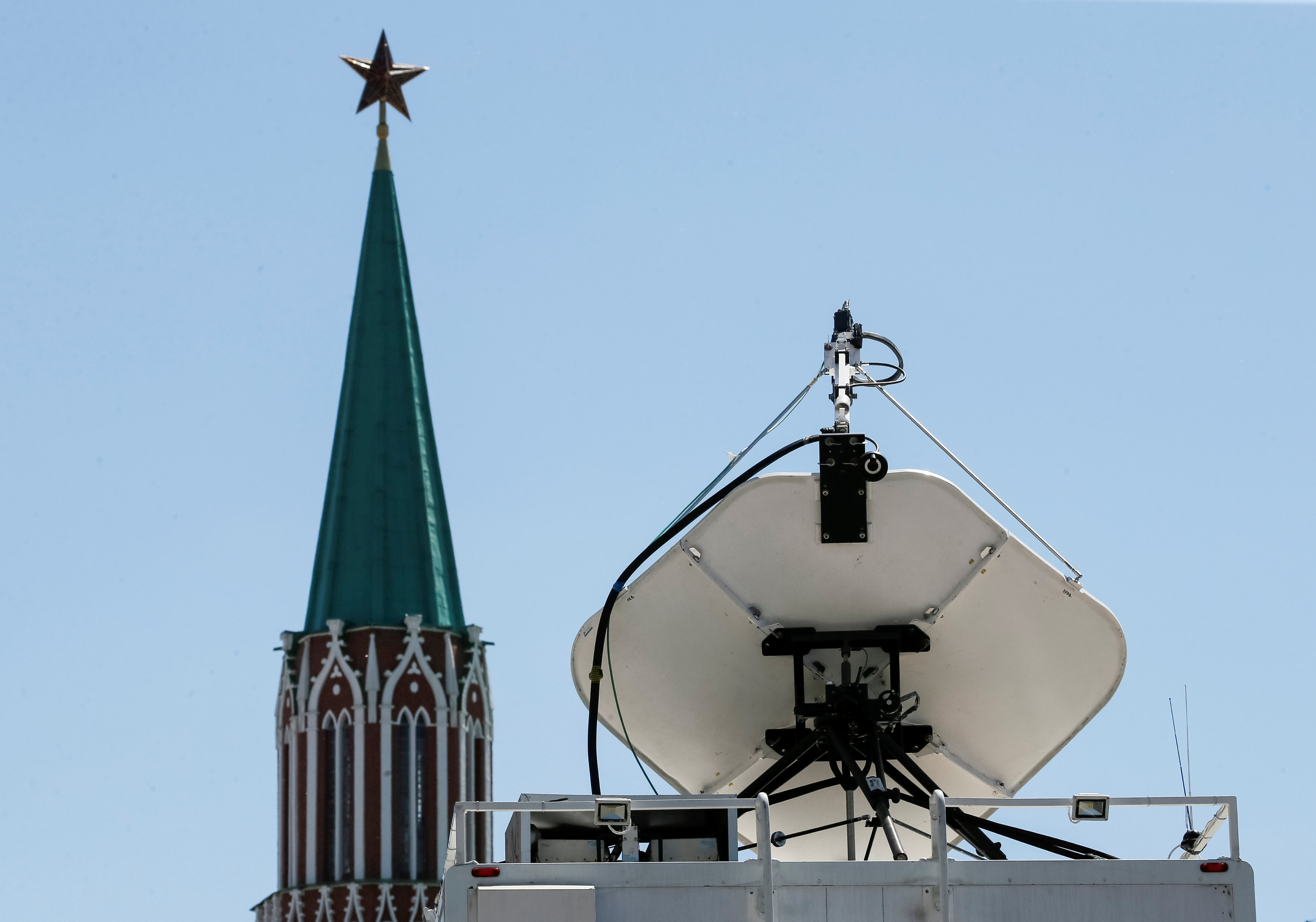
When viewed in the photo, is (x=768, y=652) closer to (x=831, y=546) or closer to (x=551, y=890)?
(x=831, y=546)

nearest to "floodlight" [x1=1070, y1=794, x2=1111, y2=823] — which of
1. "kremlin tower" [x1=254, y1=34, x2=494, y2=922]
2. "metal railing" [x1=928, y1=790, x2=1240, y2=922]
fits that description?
"metal railing" [x1=928, y1=790, x2=1240, y2=922]

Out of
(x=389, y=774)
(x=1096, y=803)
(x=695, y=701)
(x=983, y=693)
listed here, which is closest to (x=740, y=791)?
(x=695, y=701)

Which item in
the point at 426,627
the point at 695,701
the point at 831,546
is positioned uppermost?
the point at 426,627

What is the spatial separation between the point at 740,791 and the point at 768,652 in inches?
45.1

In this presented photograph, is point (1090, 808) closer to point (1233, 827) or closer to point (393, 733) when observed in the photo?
point (1233, 827)

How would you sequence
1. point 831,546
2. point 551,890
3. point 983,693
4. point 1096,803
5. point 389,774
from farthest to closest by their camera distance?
1. point 389,774
2. point 983,693
3. point 831,546
4. point 1096,803
5. point 551,890

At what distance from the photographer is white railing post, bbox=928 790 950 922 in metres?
10.3

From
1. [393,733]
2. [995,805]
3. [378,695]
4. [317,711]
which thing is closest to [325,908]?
[393,733]

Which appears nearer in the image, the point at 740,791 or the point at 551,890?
the point at 551,890

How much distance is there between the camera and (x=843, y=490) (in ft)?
43.7

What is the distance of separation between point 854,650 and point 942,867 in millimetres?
3537

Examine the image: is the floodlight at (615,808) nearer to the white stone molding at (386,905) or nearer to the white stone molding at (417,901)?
the white stone molding at (417,901)

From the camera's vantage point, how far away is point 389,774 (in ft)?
241

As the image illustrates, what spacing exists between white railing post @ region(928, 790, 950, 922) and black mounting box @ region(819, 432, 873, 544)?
316 cm
